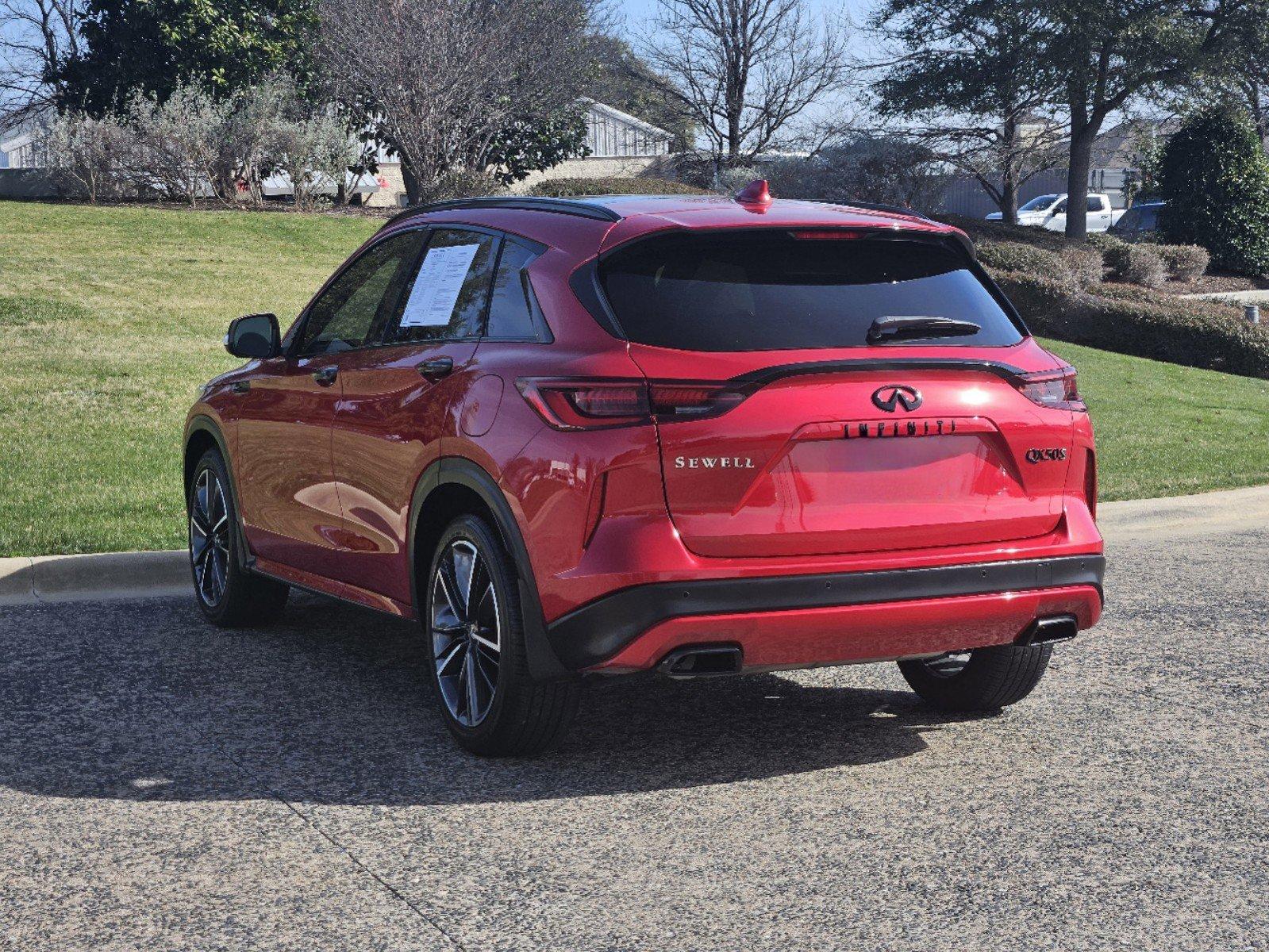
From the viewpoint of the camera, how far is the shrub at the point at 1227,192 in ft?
122

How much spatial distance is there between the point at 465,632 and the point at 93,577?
3.52 meters

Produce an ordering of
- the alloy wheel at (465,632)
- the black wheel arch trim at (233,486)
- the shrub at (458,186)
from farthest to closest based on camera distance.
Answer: the shrub at (458,186) < the black wheel arch trim at (233,486) < the alloy wheel at (465,632)

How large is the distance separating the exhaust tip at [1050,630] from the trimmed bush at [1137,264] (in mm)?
28873

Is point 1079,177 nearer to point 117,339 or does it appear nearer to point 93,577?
point 117,339

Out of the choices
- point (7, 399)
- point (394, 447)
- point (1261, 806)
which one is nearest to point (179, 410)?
point (7, 399)

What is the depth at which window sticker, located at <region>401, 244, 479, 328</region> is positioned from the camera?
5590 millimetres

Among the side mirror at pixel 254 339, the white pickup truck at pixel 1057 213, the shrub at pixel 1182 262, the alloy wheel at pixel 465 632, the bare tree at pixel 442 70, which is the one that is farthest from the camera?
the white pickup truck at pixel 1057 213

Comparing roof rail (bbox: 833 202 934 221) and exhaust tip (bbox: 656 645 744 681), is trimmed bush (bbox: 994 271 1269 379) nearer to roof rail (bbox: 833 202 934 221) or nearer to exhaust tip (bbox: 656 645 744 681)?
roof rail (bbox: 833 202 934 221)

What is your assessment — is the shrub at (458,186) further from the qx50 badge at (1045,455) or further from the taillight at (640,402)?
the taillight at (640,402)

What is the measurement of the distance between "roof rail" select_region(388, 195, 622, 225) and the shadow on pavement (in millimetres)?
1530

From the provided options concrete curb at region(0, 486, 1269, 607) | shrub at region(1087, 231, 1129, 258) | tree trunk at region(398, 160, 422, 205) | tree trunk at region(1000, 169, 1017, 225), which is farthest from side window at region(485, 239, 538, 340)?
tree trunk at region(1000, 169, 1017, 225)

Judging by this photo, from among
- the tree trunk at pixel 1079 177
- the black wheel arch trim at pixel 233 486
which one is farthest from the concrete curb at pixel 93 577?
the tree trunk at pixel 1079 177

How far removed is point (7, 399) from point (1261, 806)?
11.1 meters

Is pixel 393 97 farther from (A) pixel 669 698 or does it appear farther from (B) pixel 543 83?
(A) pixel 669 698
